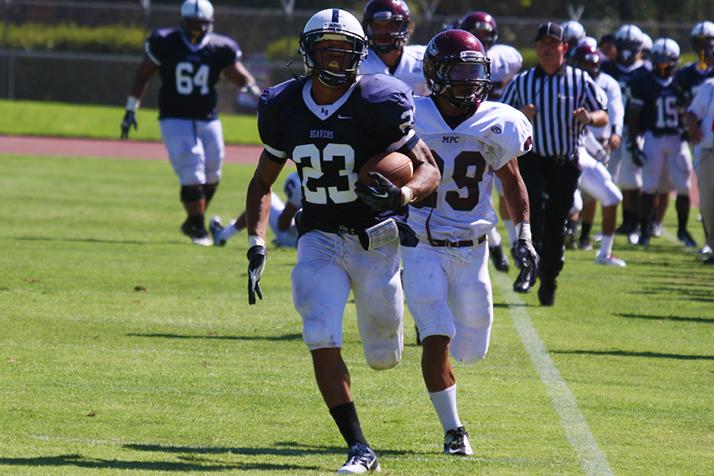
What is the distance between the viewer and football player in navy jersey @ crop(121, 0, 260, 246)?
13.7m

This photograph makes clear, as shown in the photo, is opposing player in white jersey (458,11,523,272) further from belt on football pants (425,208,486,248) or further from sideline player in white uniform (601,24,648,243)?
belt on football pants (425,208,486,248)

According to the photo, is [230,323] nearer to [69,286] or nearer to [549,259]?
[69,286]

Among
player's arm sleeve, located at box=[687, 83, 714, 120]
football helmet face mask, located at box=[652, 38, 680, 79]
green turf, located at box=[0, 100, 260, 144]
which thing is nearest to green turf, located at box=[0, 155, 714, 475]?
player's arm sleeve, located at box=[687, 83, 714, 120]

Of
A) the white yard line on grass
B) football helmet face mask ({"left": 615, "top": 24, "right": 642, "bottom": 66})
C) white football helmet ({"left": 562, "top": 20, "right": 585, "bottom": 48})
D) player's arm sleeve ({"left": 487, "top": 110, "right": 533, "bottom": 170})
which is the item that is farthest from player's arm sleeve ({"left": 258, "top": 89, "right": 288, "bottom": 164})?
football helmet face mask ({"left": 615, "top": 24, "right": 642, "bottom": 66})

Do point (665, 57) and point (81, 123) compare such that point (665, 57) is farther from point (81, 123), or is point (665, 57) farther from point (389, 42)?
point (81, 123)

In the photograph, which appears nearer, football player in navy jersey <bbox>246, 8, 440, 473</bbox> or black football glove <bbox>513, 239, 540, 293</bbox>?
→ football player in navy jersey <bbox>246, 8, 440, 473</bbox>

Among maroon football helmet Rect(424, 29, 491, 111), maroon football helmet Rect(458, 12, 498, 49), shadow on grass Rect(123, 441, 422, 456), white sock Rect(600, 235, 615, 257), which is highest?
maroon football helmet Rect(424, 29, 491, 111)

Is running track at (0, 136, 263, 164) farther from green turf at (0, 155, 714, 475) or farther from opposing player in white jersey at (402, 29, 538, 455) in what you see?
opposing player in white jersey at (402, 29, 538, 455)

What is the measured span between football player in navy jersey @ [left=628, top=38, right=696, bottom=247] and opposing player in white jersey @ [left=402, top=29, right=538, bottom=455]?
9.42 metres

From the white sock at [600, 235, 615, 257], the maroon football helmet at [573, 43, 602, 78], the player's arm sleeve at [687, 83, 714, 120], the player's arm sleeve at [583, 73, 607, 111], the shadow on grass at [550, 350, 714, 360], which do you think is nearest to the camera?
the shadow on grass at [550, 350, 714, 360]

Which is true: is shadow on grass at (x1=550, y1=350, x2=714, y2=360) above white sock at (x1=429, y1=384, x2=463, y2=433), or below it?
below

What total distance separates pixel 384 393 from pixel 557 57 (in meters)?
4.02

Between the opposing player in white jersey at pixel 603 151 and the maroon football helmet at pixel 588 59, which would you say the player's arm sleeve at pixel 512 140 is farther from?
the maroon football helmet at pixel 588 59

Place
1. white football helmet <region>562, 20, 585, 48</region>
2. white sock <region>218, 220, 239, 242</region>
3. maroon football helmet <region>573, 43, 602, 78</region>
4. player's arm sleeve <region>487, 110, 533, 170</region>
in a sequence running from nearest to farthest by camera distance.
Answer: player's arm sleeve <region>487, 110, 533, 170</region> < maroon football helmet <region>573, 43, 602, 78</region> < white sock <region>218, 220, 239, 242</region> < white football helmet <region>562, 20, 585, 48</region>
